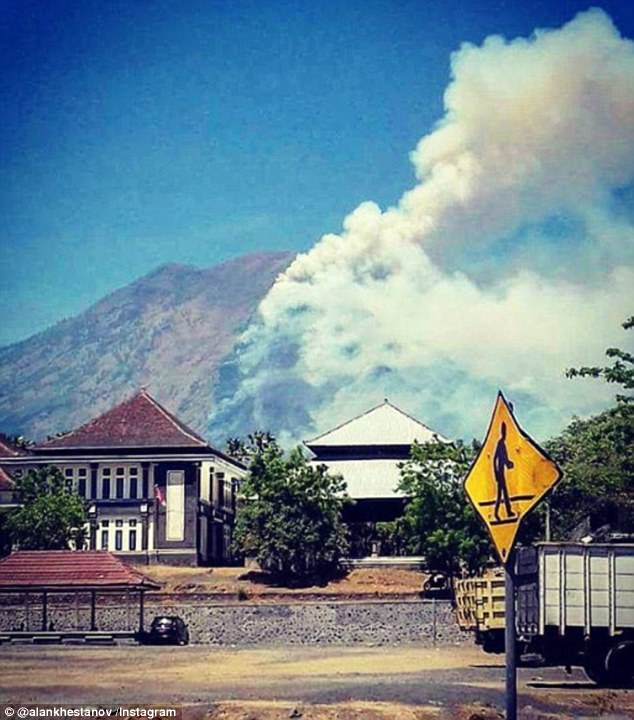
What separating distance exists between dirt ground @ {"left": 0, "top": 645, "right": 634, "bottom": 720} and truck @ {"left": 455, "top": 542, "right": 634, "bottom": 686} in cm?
46

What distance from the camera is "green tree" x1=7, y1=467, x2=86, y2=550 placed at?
123 ft

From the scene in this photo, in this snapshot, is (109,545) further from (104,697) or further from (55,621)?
(104,697)

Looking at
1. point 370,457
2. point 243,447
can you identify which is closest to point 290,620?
point 370,457

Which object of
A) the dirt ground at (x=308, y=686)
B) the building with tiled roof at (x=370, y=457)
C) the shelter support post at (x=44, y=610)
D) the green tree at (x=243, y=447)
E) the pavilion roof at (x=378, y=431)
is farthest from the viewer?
the green tree at (x=243, y=447)

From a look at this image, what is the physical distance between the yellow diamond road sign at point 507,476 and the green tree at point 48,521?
31.8 metres

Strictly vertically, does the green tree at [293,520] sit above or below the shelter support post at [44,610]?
above

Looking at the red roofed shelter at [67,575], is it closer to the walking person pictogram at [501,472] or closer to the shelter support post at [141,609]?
the shelter support post at [141,609]

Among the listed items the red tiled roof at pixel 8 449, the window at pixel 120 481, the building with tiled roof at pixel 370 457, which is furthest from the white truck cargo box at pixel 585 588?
the red tiled roof at pixel 8 449

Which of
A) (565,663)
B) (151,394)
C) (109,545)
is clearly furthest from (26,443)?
(565,663)

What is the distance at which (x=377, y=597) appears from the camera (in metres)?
33.9

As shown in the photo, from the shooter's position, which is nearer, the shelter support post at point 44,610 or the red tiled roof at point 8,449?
the shelter support post at point 44,610

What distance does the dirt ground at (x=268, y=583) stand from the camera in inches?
1391

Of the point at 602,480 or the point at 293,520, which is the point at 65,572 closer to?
the point at 293,520

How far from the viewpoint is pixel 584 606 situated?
683 inches
